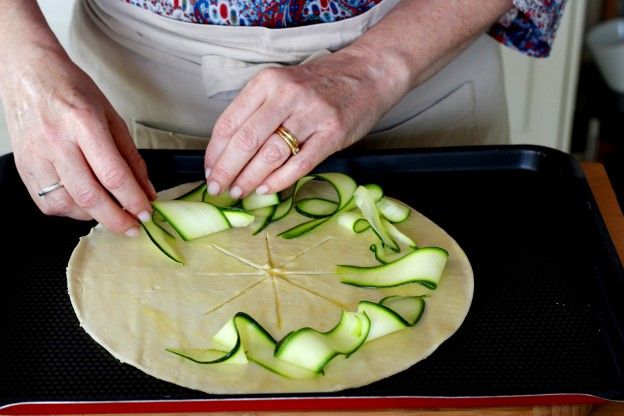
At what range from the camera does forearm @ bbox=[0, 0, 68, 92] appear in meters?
1.32

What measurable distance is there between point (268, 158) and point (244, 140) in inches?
1.9

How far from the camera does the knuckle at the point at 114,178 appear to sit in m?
1.23

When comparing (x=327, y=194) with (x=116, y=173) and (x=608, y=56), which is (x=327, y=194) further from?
(x=608, y=56)

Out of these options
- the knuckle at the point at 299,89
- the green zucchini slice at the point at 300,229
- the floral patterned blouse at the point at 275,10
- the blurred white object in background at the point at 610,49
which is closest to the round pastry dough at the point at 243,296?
the green zucchini slice at the point at 300,229

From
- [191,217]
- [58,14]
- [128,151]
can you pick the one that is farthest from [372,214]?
[58,14]

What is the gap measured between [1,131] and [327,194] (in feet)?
5.56

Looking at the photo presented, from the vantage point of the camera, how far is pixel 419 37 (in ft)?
4.75

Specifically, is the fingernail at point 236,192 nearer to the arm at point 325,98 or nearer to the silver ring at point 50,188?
the arm at point 325,98

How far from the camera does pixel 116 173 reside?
1231mm

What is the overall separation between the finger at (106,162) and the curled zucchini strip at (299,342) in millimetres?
265

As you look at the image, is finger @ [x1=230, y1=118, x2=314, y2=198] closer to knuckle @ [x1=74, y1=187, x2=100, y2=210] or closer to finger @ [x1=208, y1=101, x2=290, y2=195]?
finger @ [x1=208, y1=101, x2=290, y2=195]

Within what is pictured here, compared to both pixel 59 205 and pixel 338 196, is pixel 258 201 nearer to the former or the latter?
pixel 338 196

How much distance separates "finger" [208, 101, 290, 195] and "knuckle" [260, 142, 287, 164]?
11 mm

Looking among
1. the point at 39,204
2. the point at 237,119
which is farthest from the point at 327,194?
the point at 39,204
